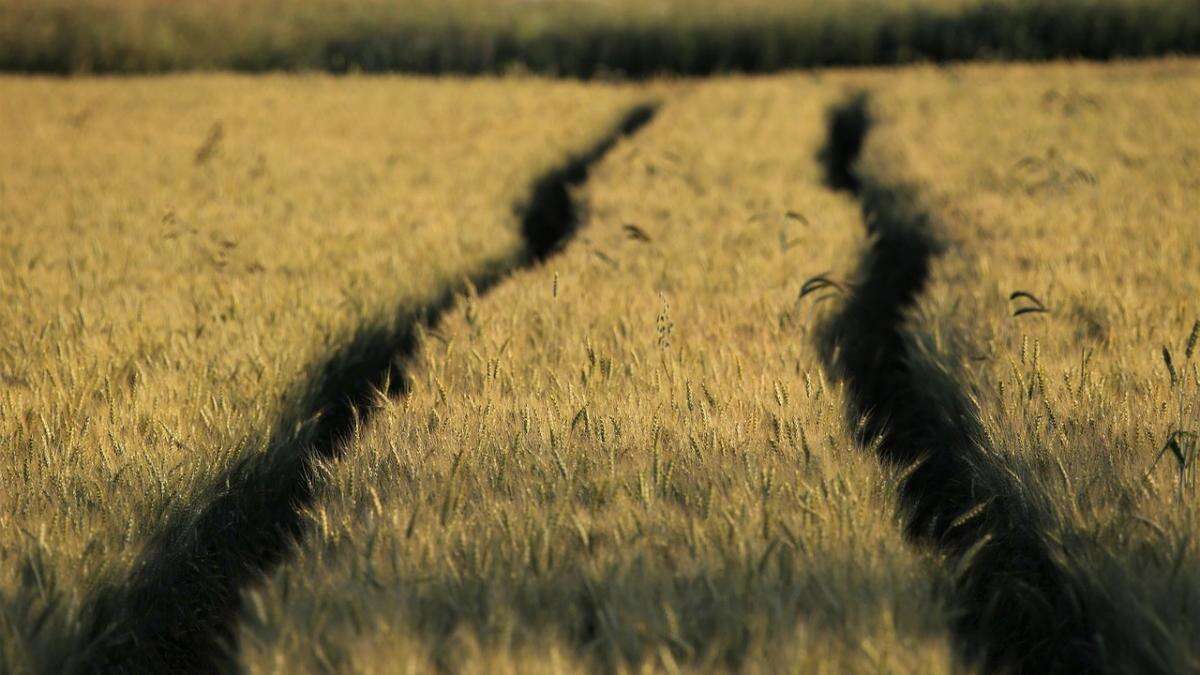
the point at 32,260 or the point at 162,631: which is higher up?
the point at 32,260

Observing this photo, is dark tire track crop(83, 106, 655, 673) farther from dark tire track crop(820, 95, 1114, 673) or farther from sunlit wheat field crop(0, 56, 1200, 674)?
dark tire track crop(820, 95, 1114, 673)

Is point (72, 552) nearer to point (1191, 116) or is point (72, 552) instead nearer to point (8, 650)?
point (8, 650)

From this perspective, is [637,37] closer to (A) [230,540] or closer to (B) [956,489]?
(B) [956,489]

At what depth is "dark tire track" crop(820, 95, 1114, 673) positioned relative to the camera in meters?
1.54

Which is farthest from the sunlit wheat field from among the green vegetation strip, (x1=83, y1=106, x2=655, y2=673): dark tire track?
the green vegetation strip

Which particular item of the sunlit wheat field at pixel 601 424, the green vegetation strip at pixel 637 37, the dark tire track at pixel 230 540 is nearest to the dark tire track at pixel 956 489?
the sunlit wheat field at pixel 601 424

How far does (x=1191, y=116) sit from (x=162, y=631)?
7327 millimetres

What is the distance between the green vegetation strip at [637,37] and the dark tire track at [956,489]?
9.89m

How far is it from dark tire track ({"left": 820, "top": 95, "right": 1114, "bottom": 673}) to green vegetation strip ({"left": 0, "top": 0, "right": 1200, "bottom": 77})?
9.89 metres

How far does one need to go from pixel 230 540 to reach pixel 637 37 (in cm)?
1249

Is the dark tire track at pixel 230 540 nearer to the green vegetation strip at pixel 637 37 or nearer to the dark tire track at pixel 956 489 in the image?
the dark tire track at pixel 956 489

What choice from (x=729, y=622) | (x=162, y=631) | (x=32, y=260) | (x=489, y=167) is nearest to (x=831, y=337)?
(x=729, y=622)

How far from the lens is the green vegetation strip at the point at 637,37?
13156 mm

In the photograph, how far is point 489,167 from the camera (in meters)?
5.52
